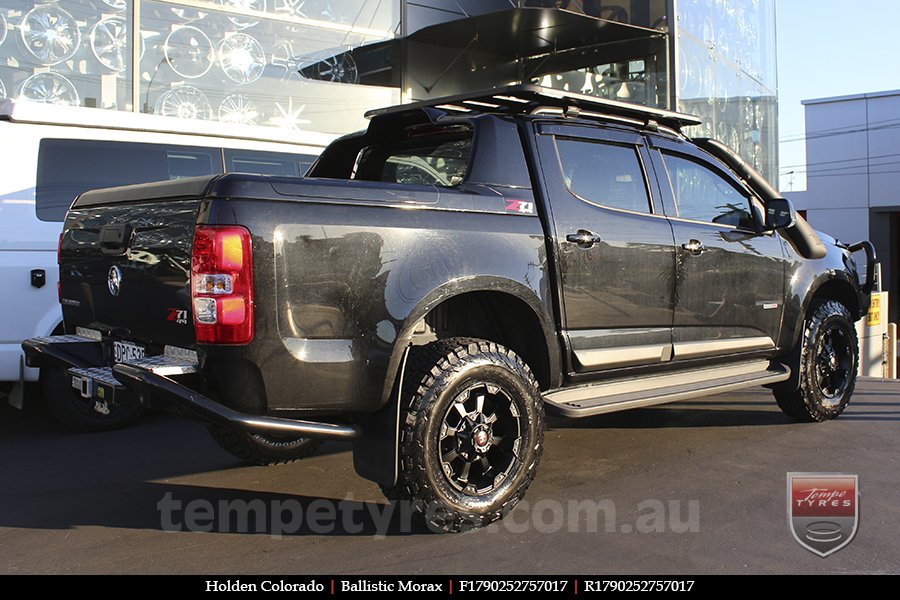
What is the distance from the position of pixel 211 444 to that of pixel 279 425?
2.53m

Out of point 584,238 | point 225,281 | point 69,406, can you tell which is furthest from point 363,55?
point 225,281

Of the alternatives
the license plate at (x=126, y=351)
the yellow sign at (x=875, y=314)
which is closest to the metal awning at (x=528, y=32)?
the yellow sign at (x=875, y=314)

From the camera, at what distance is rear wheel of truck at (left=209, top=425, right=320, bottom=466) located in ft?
15.3

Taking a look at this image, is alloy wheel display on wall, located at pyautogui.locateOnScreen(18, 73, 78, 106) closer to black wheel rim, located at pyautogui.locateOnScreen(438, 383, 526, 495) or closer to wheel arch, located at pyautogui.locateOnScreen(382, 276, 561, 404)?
wheel arch, located at pyautogui.locateOnScreen(382, 276, 561, 404)

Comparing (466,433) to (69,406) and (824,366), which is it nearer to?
(824,366)

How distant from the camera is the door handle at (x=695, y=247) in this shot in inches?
192

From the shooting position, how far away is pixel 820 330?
5785mm

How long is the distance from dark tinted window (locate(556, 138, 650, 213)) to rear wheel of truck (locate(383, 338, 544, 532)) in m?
1.11

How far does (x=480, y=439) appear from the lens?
3.81 meters

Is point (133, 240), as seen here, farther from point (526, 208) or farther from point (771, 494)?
point (771, 494)

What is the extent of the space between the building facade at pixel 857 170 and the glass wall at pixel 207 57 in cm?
2928

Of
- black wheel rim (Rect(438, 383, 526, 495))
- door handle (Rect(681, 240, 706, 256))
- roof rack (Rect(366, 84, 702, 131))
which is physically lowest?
black wheel rim (Rect(438, 383, 526, 495))

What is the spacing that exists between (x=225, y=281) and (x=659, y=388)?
2598mm

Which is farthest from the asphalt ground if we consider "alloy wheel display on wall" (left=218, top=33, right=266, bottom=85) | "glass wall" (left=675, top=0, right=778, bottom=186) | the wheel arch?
"glass wall" (left=675, top=0, right=778, bottom=186)
